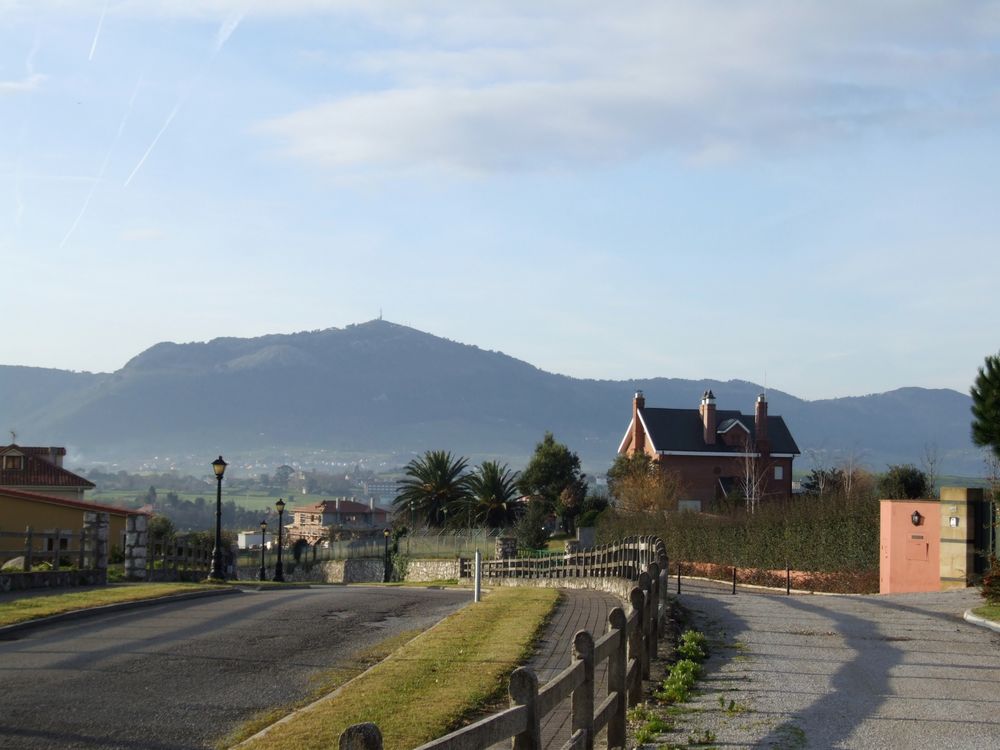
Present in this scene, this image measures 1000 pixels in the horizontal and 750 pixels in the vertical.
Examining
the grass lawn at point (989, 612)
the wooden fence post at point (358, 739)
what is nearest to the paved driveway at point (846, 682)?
the grass lawn at point (989, 612)

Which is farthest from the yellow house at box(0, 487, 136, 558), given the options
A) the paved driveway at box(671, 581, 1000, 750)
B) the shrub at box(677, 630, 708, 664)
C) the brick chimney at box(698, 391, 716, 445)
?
the brick chimney at box(698, 391, 716, 445)

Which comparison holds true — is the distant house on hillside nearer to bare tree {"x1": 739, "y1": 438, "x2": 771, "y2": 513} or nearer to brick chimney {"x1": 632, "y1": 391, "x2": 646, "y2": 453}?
brick chimney {"x1": 632, "y1": 391, "x2": 646, "y2": 453}

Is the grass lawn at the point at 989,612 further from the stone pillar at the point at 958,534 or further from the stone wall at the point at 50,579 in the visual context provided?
the stone wall at the point at 50,579

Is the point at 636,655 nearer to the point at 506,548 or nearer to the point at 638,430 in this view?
the point at 506,548

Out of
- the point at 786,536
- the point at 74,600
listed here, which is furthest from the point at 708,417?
the point at 74,600

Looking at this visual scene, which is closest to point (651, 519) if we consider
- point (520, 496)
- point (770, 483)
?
point (520, 496)

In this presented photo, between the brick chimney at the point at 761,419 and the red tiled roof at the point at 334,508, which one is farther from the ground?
the brick chimney at the point at 761,419

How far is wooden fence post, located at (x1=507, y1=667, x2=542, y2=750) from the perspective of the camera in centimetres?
788

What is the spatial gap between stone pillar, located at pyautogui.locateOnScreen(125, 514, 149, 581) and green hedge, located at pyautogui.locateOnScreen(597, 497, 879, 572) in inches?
828

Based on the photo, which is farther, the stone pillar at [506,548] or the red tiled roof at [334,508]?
the red tiled roof at [334,508]

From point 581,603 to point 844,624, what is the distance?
5.14 m

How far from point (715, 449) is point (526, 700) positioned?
7902 cm

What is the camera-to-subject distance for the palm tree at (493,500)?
76.0m

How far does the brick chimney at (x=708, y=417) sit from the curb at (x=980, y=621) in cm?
6259
